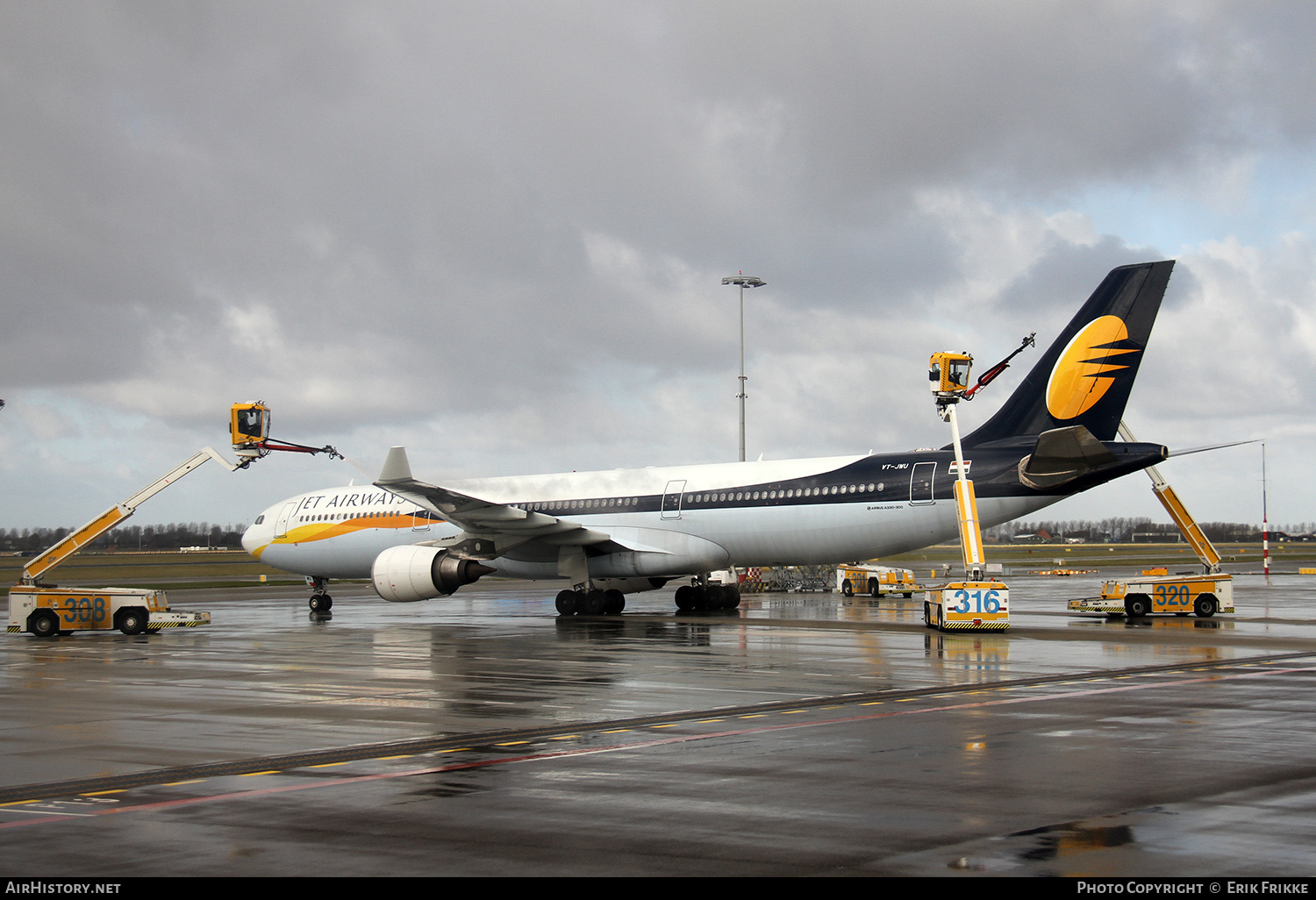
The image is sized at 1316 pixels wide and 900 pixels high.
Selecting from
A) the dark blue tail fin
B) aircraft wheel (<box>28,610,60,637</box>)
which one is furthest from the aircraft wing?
the dark blue tail fin

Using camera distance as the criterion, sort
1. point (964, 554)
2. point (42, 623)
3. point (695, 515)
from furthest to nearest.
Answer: point (695, 515) < point (42, 623) < point (964, 554)

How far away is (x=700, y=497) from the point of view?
101ft

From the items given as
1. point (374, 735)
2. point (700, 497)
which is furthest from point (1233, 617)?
point (374, 735)

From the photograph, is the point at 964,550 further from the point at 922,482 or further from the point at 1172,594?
the point at 1172,594

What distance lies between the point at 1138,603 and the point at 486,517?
1670 cm

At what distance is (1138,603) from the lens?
2872 cm

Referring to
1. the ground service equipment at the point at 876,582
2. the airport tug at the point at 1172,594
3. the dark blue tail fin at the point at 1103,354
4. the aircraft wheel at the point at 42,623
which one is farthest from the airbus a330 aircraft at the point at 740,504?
the ground service equipment at the point at 876,582

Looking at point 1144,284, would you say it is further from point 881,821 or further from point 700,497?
point 881,821

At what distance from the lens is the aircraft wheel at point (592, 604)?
30.9 metres

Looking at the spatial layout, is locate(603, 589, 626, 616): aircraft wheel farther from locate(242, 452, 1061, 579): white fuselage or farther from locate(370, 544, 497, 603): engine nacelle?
locate(370, 544, 497, 603): engine nacelle

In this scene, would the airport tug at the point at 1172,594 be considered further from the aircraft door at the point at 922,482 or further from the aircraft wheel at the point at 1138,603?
the aircraft door at the point at 922,482

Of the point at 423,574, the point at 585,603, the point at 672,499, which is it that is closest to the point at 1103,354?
the point at 672,499

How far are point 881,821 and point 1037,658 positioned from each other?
12.0 m

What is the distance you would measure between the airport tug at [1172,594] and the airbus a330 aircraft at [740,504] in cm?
354
